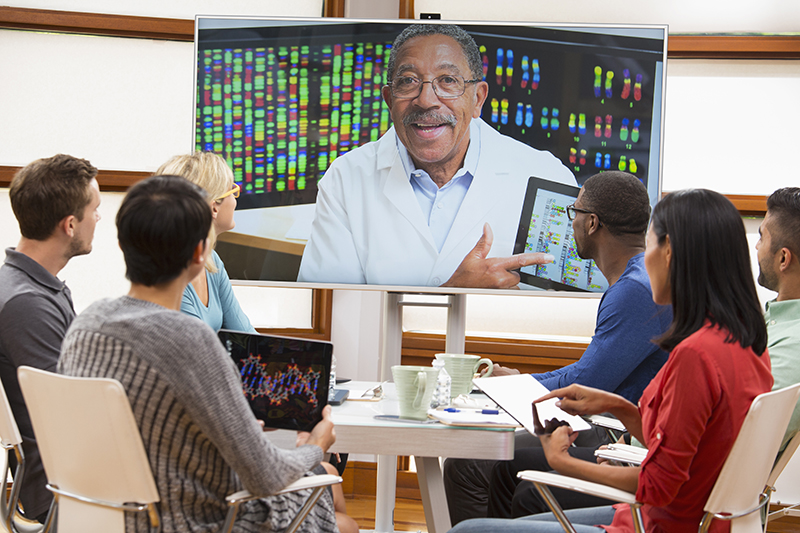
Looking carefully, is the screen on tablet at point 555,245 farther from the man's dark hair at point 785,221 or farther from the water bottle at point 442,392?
the water bottle at point 442,392

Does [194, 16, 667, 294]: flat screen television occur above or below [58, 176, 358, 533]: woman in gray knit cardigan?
above

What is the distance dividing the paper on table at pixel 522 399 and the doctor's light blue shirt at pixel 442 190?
93 centimetres

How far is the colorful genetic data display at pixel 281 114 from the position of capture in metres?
2.72

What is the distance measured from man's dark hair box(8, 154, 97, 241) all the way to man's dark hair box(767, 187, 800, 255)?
81.7 inches

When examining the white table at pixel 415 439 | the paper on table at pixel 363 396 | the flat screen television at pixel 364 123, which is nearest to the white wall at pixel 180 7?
the flat screen television at pixel 364 123

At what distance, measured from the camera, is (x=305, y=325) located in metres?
3.48

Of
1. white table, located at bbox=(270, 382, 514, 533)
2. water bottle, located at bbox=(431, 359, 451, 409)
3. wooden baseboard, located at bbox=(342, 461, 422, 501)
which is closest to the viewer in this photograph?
white table, located at bbox=(270, 382, 514, 533)

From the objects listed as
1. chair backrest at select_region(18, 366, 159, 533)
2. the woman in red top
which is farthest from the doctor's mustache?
chair backrest at select_region(18, 366, 159, 533)

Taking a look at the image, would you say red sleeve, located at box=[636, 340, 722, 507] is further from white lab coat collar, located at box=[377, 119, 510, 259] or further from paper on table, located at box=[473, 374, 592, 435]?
white lab coat collar, located at box=[377, 119, 510, 259]

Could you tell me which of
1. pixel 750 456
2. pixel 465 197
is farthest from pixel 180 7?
A: pixel 750 456

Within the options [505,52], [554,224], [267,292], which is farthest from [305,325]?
[505,52]

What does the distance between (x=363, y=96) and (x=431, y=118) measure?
31 cm

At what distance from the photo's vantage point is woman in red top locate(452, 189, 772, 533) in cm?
118

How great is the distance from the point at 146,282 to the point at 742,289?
1.12 metres
